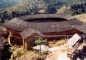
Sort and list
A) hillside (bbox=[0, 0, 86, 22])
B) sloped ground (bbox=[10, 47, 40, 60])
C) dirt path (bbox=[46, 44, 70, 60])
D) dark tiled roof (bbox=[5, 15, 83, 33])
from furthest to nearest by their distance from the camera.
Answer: hillside (bbox=[0, 0, 86, 22]), dark tiled roof (bbox=[5, 15, 83, 33]), sloped ground (bbox=[10, 47, 40, 60]), dirt path (bbox=[46, 44, 70, 60])

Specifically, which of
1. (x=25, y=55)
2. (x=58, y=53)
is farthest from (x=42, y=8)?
(x=58, y=53)

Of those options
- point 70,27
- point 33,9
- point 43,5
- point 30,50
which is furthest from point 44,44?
point 43,5

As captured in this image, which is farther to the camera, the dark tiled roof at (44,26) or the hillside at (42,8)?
the hillside at (42,8)

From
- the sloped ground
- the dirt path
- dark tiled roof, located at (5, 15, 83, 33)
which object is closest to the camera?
the dirt path

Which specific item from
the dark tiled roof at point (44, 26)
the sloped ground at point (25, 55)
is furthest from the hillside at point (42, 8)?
the sloped ground at point (25, 55)

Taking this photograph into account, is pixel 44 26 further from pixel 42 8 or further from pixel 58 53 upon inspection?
pixel 42 8

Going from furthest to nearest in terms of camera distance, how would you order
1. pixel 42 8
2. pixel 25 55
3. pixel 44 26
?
1. pixel 42 8
2. pixel 44 26
3. pixel 25 55

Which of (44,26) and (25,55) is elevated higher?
(44,26)

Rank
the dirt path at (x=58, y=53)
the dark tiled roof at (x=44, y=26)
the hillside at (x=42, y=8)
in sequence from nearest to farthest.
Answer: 1. the dirt path at (x=58, y=53)
2. the dark tiled roof at (x=44, y=26)
3. the hillside at (x=42, y=8)

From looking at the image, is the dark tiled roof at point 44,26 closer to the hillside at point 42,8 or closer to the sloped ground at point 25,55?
the sloped ground at point 25,55

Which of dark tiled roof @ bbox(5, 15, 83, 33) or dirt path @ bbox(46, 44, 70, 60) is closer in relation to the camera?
dirt path @ bbox(46, 44, 70, 60)

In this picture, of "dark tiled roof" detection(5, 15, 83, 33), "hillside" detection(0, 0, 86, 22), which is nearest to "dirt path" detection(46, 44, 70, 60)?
"dark tiled roof" detection(5, 15, 83, 33)

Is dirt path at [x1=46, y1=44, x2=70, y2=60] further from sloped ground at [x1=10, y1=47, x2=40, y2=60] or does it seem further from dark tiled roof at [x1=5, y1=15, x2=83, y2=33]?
dark tiled roof at [x1=5, y1=15, x2=83, y2=33]

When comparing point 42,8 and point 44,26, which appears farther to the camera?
point 42,8
